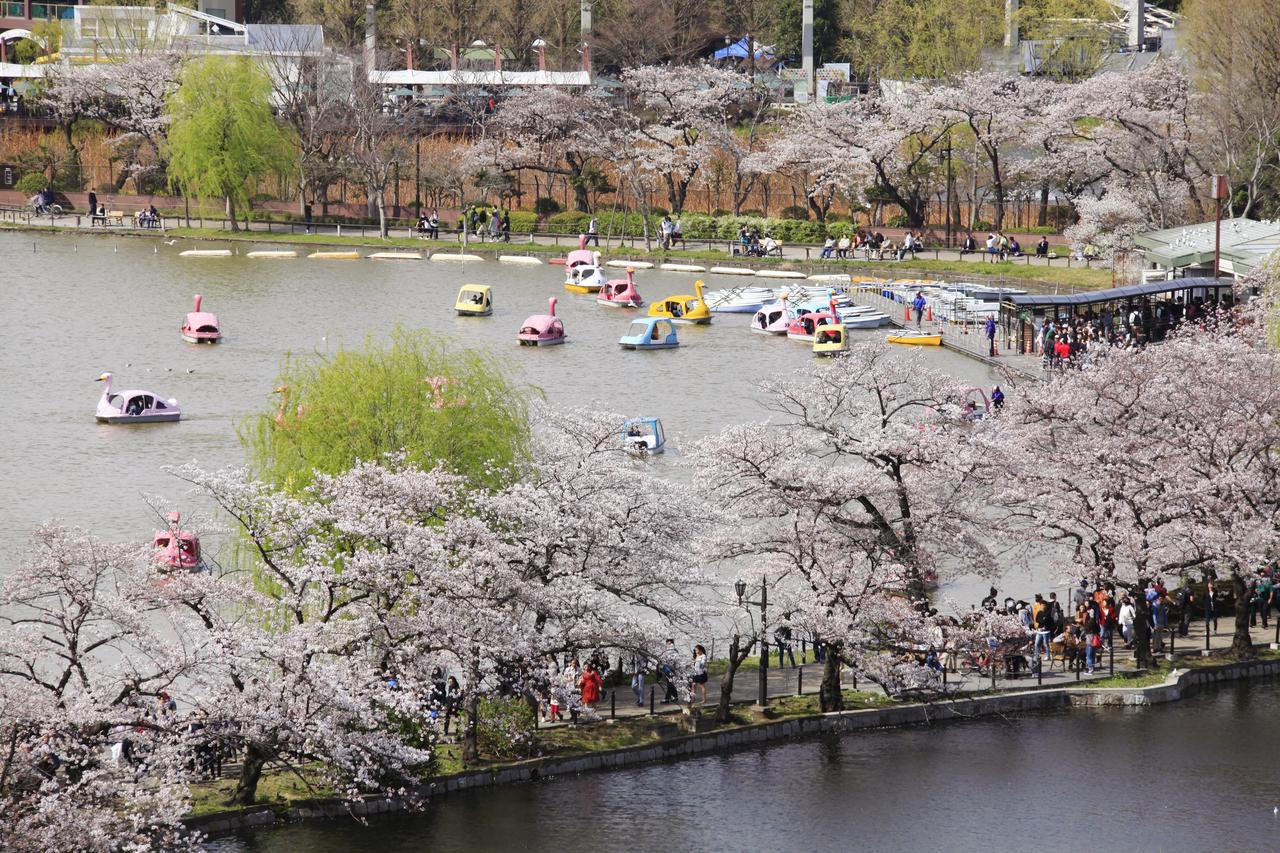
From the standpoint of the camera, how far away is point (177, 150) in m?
78.9

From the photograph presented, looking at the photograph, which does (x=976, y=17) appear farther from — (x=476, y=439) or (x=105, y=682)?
(x=105, y=682)

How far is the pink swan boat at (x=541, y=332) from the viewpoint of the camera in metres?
56.0

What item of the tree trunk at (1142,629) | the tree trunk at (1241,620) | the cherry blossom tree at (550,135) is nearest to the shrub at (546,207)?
the cherry blossom tree at (550,135)

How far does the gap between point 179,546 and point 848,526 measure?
11023 millimetres

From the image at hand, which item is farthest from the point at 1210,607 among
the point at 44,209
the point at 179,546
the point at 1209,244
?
the point at 44,209

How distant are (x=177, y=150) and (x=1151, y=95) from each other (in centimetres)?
4115

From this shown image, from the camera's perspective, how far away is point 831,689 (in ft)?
88.2

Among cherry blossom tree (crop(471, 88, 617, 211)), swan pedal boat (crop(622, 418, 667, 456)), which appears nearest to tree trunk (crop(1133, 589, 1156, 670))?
swan pedal boat (crop(622, 418, 667, 456))

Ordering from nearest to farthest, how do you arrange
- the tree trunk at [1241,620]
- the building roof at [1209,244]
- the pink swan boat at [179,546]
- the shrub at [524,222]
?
the tree trunk at [1241,620] → the pink swan boat at [179,546] → the building roof at [1209,244] → the shrub at [524,222]

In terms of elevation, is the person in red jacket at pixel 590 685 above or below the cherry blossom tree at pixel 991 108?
below

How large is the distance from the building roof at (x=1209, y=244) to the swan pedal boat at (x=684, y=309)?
14475 mm

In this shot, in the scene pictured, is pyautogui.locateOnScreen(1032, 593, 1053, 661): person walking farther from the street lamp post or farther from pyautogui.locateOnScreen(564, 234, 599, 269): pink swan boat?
pyautogui.locateOnScreen(564, 234, 599, 269): pink swan boat

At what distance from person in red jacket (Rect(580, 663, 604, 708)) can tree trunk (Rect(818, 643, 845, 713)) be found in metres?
3.45

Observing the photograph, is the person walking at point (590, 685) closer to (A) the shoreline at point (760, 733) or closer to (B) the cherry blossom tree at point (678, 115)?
(A) the shoreline at point (760, 733)
